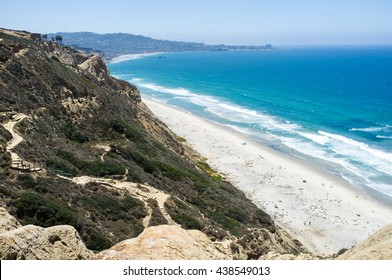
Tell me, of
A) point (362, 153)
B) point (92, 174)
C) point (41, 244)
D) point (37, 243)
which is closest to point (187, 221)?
point (92, 174)

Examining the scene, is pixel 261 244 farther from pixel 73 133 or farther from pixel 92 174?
pixel 73 133

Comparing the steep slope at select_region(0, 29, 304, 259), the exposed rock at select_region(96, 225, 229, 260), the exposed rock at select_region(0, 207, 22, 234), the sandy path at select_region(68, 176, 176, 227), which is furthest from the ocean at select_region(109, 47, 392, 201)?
the exposed rock at select_region(0, 207, 22, 234)

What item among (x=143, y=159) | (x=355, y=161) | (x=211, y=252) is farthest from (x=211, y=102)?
(x=211, y=252)

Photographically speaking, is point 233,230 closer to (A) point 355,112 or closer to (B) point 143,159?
(B) point 143,159

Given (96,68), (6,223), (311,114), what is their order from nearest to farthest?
1. (6,223)
2. (96,68)
3. (311,114)

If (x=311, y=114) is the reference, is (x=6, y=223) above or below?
above

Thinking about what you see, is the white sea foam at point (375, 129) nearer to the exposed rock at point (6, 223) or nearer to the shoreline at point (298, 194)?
the shoreline at point (298, 194)

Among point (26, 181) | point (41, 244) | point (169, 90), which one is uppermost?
point (41, 244)

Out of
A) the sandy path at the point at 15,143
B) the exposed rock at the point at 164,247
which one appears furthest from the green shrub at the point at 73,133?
the exposed rock at the point at 164,247

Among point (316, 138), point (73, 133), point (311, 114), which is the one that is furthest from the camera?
point (311, 114)
